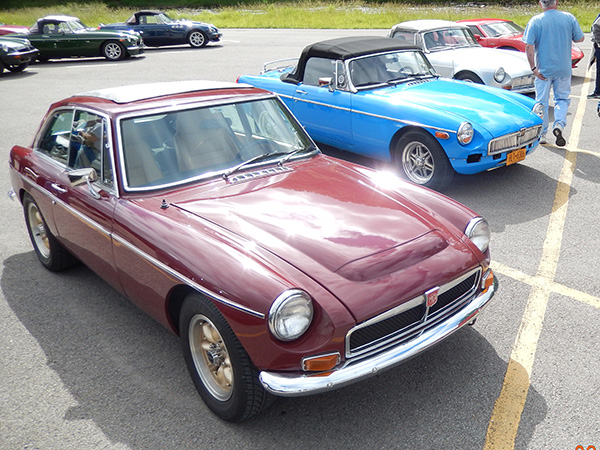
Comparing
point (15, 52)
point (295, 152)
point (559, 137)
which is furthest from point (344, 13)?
point (295, 152)

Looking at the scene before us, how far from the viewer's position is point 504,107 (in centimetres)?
642

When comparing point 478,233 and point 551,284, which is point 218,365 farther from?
point 551,284

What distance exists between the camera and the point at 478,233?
3.54 meters

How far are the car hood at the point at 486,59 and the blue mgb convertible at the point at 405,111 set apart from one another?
6.97 ft

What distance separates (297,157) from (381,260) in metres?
1.47

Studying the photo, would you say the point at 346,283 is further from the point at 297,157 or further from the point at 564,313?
the point at 564,313

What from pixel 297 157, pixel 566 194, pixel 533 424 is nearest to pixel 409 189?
pixel 297 157

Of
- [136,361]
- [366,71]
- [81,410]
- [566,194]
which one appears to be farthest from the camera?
[366,71]

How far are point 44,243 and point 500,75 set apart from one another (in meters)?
7.35

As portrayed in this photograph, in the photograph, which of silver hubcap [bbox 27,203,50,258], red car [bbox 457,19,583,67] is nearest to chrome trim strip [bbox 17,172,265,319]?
silver hubcap [bbox 27,203,50,258]

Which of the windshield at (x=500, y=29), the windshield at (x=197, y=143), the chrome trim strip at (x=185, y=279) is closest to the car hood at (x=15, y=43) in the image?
the windshield at (x=500, y=29)

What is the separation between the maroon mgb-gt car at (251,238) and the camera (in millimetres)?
2725

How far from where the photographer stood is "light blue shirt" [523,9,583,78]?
7242 millimetres

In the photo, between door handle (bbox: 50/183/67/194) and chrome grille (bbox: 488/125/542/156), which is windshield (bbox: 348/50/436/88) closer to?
chrome grille (bbox: 488/125/542/156)
